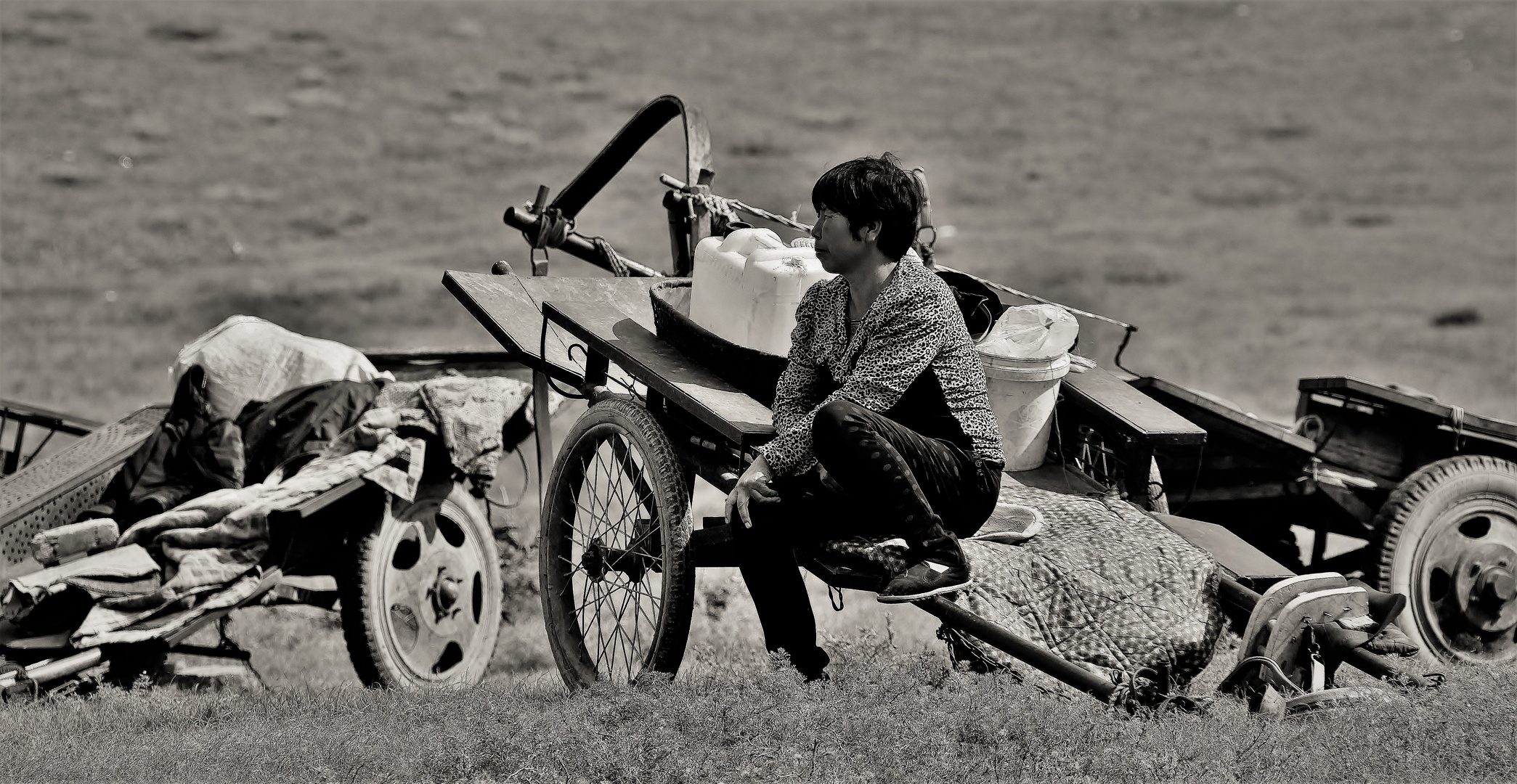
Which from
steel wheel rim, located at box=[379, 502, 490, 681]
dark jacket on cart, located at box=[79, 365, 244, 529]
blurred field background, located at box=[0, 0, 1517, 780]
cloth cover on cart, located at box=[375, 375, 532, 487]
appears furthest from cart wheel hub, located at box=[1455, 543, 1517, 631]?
blurred field background, located at box=[0, 0, 1517, 780]

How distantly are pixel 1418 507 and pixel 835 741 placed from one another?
3318 mm

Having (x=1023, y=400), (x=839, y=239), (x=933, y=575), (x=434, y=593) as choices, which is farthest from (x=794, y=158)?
(x=933, y=575)

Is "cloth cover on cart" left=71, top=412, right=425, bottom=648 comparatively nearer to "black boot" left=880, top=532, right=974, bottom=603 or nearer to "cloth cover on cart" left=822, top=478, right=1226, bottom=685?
"cloth cover on cart" left=822, top=478, right=1226, bottom=685

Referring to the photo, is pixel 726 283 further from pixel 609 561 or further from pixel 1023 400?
pixel 1023 400

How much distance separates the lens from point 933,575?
4016 millimetres

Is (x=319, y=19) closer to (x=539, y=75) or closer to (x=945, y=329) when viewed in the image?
(x=539, y=75)

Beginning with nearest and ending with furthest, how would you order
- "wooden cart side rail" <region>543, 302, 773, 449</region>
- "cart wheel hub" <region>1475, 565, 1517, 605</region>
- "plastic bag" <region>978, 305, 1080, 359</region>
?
"wooden cart side rail" <region>543, 302, 773, 449</region>
"plastic bag" <region>978, 305, 1080, 359</region>
"cart wheel hub" <region>1475, 565, 1517, 605</region>

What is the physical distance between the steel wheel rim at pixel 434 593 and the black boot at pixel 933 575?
3290mm

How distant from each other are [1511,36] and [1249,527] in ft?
119

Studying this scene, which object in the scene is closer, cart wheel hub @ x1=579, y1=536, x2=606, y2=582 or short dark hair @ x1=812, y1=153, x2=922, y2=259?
short dark hair @ x1=812, y1=153, x2=922, y2=259

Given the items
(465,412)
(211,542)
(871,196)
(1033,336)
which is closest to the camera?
(871,196)

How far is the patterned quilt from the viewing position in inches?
170

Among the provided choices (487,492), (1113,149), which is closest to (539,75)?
(1113,149)

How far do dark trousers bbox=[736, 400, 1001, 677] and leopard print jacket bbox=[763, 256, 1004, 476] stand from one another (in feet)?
0.27
